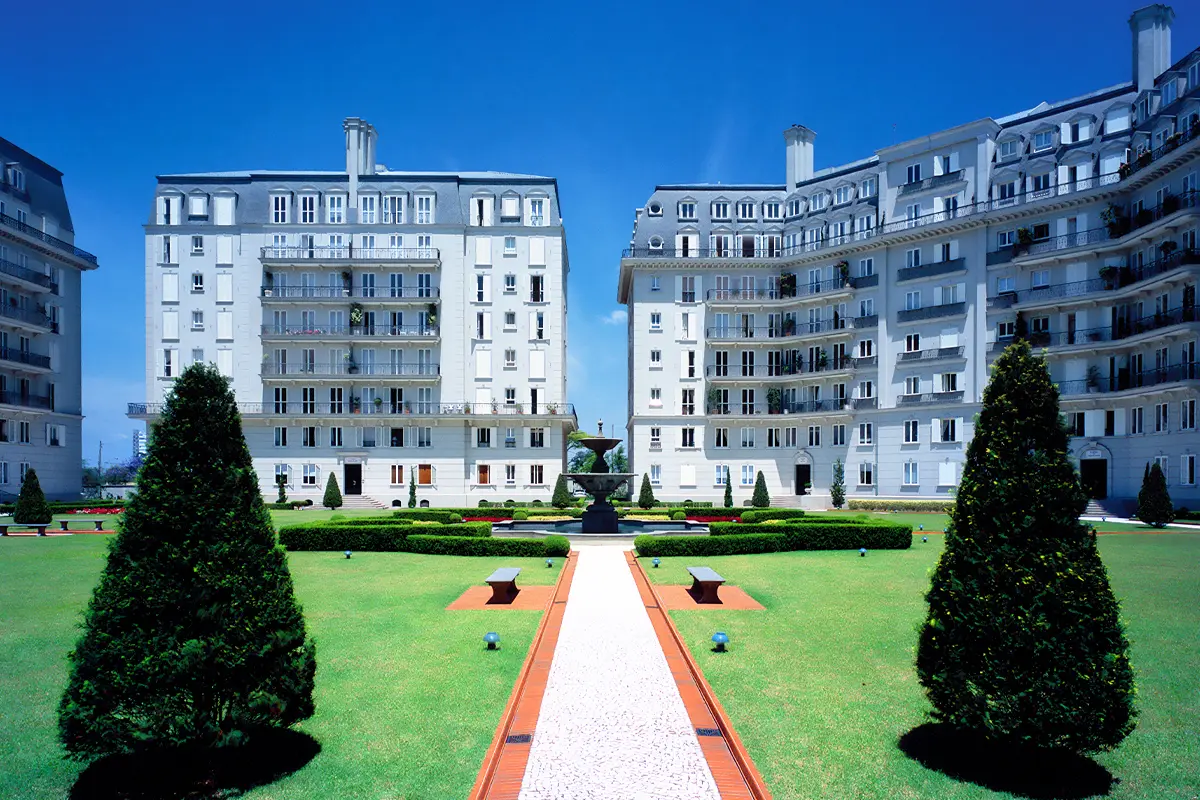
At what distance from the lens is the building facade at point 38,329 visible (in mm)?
49500

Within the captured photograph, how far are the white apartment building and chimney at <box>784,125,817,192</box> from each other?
2056 centimetres

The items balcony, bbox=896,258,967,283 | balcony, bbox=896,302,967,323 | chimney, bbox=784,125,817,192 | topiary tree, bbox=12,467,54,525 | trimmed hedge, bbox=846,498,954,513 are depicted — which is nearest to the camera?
topiary tree, bbox=12,467,54,525

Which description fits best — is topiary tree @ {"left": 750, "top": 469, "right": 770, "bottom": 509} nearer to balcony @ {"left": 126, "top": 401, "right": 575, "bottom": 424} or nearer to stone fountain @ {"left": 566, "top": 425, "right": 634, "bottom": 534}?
balcony @ {"left": 126, "top": 401, "right": 575, "bottom": 424}

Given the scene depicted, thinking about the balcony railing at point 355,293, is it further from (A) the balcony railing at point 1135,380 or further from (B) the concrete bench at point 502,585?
(A) the balcony railing at point 1135,380

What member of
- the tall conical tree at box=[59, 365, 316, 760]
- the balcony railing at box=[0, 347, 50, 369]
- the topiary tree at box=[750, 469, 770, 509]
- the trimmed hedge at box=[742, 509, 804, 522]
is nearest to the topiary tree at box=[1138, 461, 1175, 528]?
the trimmed hedge at box=[742, 509, 804, 522]

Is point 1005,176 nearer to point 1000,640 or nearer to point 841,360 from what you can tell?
point 841,360

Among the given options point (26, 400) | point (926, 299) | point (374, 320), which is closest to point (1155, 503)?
point (926, 299)

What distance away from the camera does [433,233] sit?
184 ft

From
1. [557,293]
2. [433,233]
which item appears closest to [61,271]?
[433,233]

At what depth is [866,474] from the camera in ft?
171

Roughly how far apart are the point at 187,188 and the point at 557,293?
30.7 meters

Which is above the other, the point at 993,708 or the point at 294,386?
the point at 294,386

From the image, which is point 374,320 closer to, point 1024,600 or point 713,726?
point 713,726

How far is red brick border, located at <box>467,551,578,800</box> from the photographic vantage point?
22.6ft
